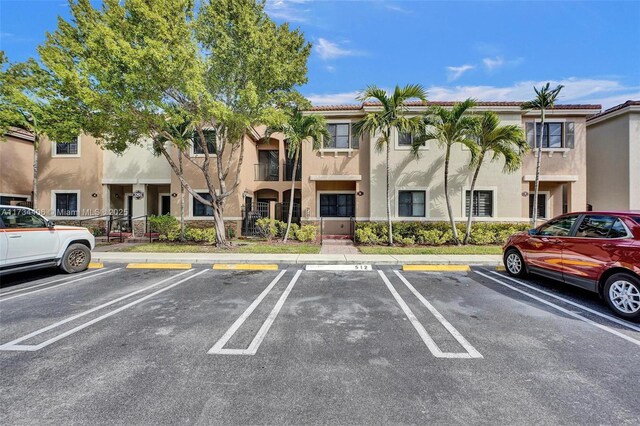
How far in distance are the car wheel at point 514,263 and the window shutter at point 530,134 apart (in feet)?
34.7

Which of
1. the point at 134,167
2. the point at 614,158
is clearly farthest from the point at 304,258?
the point at 614,158

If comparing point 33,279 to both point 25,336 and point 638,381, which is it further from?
point 638,381

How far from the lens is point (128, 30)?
30.8ft

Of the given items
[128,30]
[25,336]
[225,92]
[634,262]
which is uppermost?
[128,30]

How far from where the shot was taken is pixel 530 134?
1516 cm

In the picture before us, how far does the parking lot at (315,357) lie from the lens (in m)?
2.61

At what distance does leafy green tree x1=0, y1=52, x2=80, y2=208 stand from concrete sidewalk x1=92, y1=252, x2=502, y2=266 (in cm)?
507

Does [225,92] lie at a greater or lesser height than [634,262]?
greater

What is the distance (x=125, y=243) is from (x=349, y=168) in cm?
1199

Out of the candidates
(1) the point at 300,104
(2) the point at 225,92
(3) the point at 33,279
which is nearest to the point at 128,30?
(2) the point at 225,92

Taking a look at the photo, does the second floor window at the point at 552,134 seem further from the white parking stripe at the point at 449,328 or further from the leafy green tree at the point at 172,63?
the white parking stripe at the point at 449,328

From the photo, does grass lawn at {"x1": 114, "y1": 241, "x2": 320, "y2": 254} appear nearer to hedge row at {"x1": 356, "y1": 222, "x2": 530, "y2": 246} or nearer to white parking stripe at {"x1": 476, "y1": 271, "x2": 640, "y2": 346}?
hedge row at {"x1": 356, "y1": 222, "x2": 530, "y2": 246}

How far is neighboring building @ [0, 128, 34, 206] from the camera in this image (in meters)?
15.4

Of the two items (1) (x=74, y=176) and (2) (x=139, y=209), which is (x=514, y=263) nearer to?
(2) (x=139, y=209)
